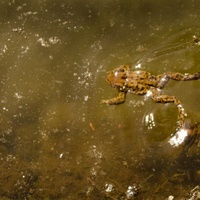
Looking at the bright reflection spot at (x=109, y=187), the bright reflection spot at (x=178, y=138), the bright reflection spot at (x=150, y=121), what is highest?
the bright reflection spot at (x=150, y=121)

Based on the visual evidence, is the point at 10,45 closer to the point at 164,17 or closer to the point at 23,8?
the point at 23,8

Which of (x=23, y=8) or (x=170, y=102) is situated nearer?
(x=170, y=102)

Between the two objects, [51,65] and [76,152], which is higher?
[51,65]

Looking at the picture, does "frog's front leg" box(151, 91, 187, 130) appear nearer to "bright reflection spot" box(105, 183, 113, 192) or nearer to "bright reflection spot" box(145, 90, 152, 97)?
"bright reflection spot" box(145, 90, 152, 97)

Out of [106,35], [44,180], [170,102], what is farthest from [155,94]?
[44,180]

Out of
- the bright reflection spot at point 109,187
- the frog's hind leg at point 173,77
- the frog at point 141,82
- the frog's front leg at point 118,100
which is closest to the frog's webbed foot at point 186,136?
Answer: the frog at point 141,82

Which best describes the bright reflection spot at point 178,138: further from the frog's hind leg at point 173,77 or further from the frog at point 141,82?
the frog's hind leg at point 173,77

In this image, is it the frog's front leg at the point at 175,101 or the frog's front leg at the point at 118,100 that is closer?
the frog's front leg at the point at 175,101

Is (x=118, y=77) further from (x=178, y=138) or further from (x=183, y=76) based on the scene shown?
(x=178, y=138)
